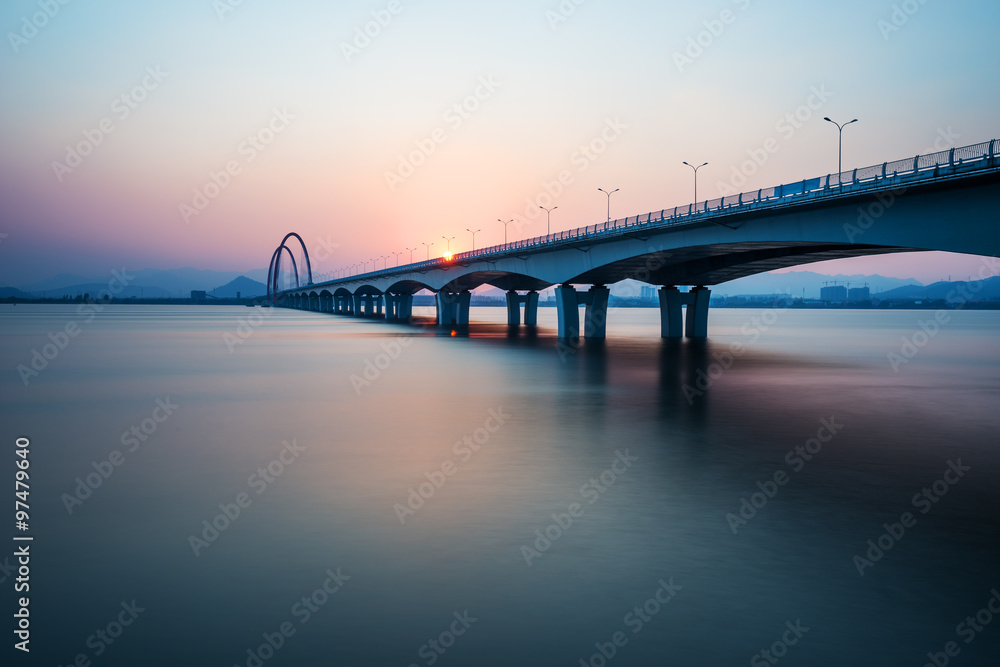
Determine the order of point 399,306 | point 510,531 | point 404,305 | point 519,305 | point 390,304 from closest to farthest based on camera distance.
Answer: point 510,531 < point 519,305 < point 404,305 < point 399,306 < point 390,304

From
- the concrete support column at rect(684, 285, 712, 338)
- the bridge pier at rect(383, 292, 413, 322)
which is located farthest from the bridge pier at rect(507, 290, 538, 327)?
the bridge pier at rect(383, 292, 413, 322)

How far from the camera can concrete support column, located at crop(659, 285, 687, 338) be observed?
279 feet

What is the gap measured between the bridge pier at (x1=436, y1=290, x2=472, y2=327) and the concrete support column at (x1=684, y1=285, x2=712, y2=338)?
48913 millimetres

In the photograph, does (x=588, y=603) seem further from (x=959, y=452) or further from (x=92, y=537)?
(x=959, y=452)

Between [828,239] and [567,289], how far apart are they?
41.0 metres

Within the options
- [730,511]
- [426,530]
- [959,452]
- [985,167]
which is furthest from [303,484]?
[985,167]

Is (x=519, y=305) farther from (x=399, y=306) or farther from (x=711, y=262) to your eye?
(x=711, y=262)

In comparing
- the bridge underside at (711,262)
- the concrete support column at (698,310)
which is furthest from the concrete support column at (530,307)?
the concrete support column at (698,310)

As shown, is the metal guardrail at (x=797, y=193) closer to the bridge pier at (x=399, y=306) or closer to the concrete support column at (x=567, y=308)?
the concrete support column at (x=567, y=308)

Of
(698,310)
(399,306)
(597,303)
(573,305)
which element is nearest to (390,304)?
(399,306)

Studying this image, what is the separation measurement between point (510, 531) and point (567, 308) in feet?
230

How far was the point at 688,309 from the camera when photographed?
8744 centimetres

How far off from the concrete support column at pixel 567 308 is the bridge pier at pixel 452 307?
1775 inches

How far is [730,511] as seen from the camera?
15703 millimetres
